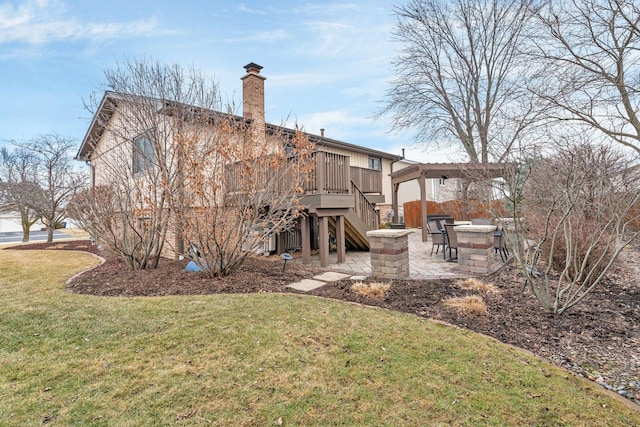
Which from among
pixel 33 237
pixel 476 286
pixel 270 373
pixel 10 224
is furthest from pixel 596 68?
pixel 10 224

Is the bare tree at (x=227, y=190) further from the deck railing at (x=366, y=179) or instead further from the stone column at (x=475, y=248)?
the deck railing at (x=366, y=179)

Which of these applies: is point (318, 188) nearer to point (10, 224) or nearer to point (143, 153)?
point (143, 153)

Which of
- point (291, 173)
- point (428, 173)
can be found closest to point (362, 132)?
point (428, 173)

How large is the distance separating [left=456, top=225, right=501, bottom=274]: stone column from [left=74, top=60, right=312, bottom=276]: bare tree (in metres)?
3.79

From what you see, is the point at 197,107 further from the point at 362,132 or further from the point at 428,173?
the point at 362,132

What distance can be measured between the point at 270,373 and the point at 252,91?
344 inches

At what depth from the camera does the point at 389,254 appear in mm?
6270

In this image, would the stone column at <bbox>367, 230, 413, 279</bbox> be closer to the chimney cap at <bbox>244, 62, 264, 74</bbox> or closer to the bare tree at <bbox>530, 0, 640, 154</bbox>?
the bare tree at <bbox>530, 0, 640, 154</bbox>

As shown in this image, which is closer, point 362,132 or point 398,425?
point 398,425

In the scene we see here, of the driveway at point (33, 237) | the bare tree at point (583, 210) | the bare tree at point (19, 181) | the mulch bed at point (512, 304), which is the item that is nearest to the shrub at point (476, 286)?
the mulch bed at point (512, 304)

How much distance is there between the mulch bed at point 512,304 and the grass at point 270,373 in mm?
421

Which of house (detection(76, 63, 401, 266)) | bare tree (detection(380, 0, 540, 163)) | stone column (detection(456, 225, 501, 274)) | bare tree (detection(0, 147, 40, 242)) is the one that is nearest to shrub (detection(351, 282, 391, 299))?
house (detection(76, 63, 401, 266))

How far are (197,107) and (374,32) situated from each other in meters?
7.87

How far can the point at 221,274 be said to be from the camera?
20.8 feet
